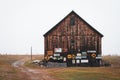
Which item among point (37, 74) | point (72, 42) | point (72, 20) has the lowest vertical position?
point (37, 74)

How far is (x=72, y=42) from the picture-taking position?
183 ft

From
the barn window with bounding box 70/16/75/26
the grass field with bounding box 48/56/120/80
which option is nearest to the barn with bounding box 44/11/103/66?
the barn window with bounding box 70/16/75/26

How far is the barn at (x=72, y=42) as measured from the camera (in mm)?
55500

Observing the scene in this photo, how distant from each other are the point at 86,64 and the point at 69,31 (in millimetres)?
6598

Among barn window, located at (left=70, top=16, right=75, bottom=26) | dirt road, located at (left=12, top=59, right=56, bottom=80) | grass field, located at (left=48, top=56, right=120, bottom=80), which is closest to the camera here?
dirt road, located at (left=12, top=59, right=56, bottom=80)

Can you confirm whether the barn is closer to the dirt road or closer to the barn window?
the barn window

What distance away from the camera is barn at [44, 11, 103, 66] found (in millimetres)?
55500

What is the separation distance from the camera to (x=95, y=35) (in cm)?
5625

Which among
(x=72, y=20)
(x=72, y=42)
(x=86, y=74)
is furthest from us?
(x=72, y=42)

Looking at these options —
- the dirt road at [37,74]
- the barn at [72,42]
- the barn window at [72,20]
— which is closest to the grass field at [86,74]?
the dirt road at [37,74]

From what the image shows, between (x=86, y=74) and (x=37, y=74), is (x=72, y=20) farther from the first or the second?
(x=86, y=74)

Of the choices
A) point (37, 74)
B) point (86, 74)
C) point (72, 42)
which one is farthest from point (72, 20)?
point (86, 74)

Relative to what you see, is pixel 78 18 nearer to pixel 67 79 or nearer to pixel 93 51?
pixel 93 51

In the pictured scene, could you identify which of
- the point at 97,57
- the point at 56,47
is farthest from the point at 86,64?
the point at 56,47
